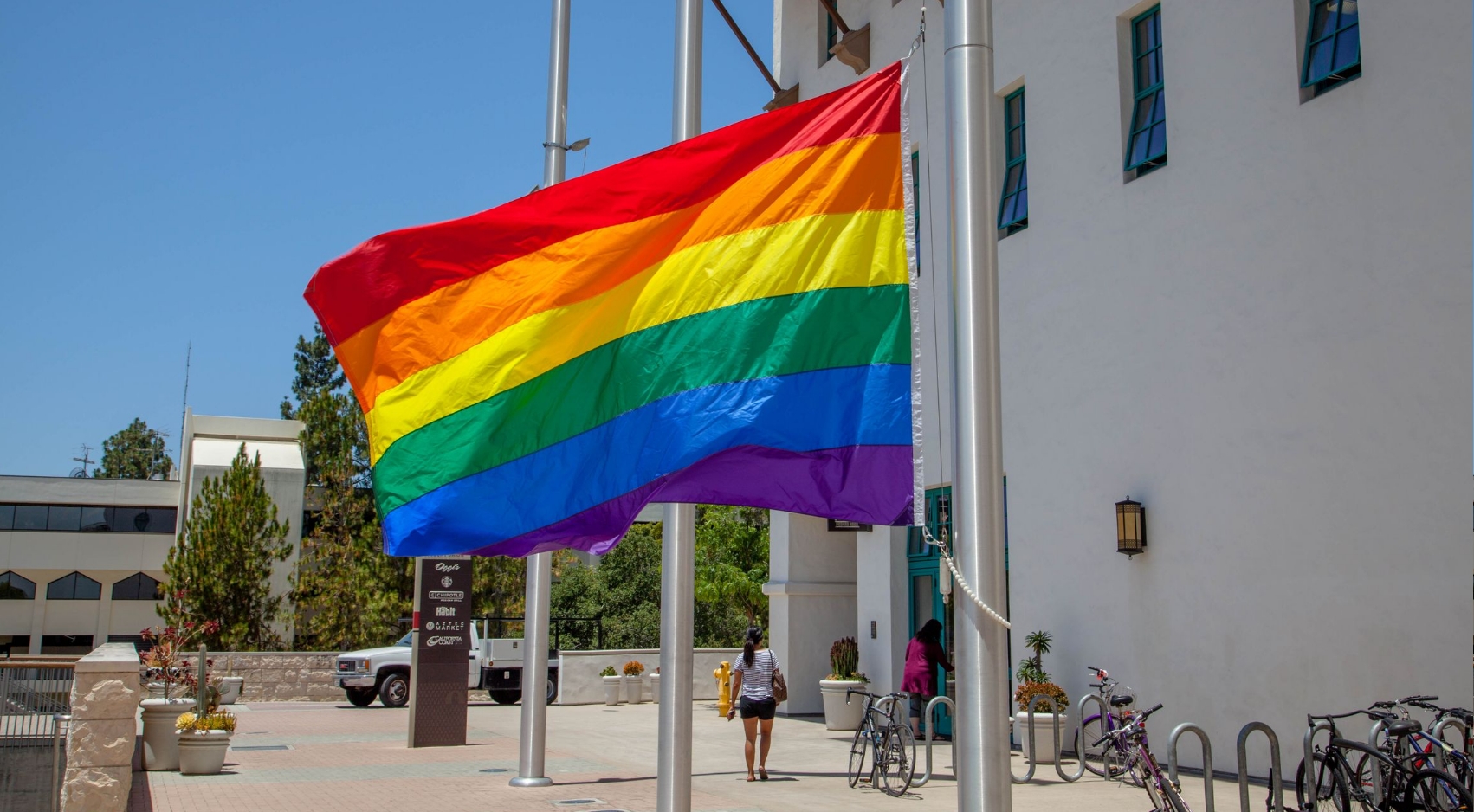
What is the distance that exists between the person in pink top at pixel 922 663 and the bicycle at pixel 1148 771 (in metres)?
5.33

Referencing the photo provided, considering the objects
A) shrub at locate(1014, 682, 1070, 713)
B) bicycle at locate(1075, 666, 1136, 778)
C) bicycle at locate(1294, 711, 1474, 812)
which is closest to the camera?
bicycle at locate(1294, 711, 1474, 812)

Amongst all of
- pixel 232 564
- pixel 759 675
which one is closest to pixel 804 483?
pixel 759 675

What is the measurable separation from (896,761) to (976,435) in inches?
391

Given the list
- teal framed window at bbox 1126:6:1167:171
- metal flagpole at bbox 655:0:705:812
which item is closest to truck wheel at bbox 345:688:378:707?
teal framed window at bbox 1126:6:1167:171

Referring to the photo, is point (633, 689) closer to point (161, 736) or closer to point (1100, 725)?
point (161, 736)

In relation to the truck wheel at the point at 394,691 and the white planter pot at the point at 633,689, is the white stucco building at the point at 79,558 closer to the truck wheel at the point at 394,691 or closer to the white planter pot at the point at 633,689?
the truck wheel at the point at 394,691

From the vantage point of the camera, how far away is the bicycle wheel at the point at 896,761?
13.5 m

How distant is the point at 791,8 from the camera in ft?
80.4

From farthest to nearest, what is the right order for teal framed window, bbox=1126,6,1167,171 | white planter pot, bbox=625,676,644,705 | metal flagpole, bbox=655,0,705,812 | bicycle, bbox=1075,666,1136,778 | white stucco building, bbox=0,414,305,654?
white stucco building, bbox=0,414,305,654
white planter pot, bbox=625,676,644,705
teal framed window, bbox=1126,6,1167,171
bicycle, bbox=1075,666,1136,778
metal flagpole, bbox=655,0,705,812

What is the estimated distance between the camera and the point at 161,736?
16.3 m

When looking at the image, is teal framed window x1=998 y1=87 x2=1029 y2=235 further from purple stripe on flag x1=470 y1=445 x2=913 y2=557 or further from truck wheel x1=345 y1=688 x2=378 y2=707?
truck wheel x1=345 y1=688 x2=378 y2=707

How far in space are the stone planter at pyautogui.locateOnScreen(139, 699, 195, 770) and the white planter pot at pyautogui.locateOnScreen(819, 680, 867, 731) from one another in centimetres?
979

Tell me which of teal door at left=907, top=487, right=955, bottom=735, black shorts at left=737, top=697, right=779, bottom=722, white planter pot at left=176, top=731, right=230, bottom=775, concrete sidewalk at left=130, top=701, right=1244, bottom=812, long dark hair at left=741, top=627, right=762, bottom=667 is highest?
teal door at left=907, top=487, right=955, bottom=735

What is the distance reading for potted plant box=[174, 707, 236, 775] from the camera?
1581 cm
